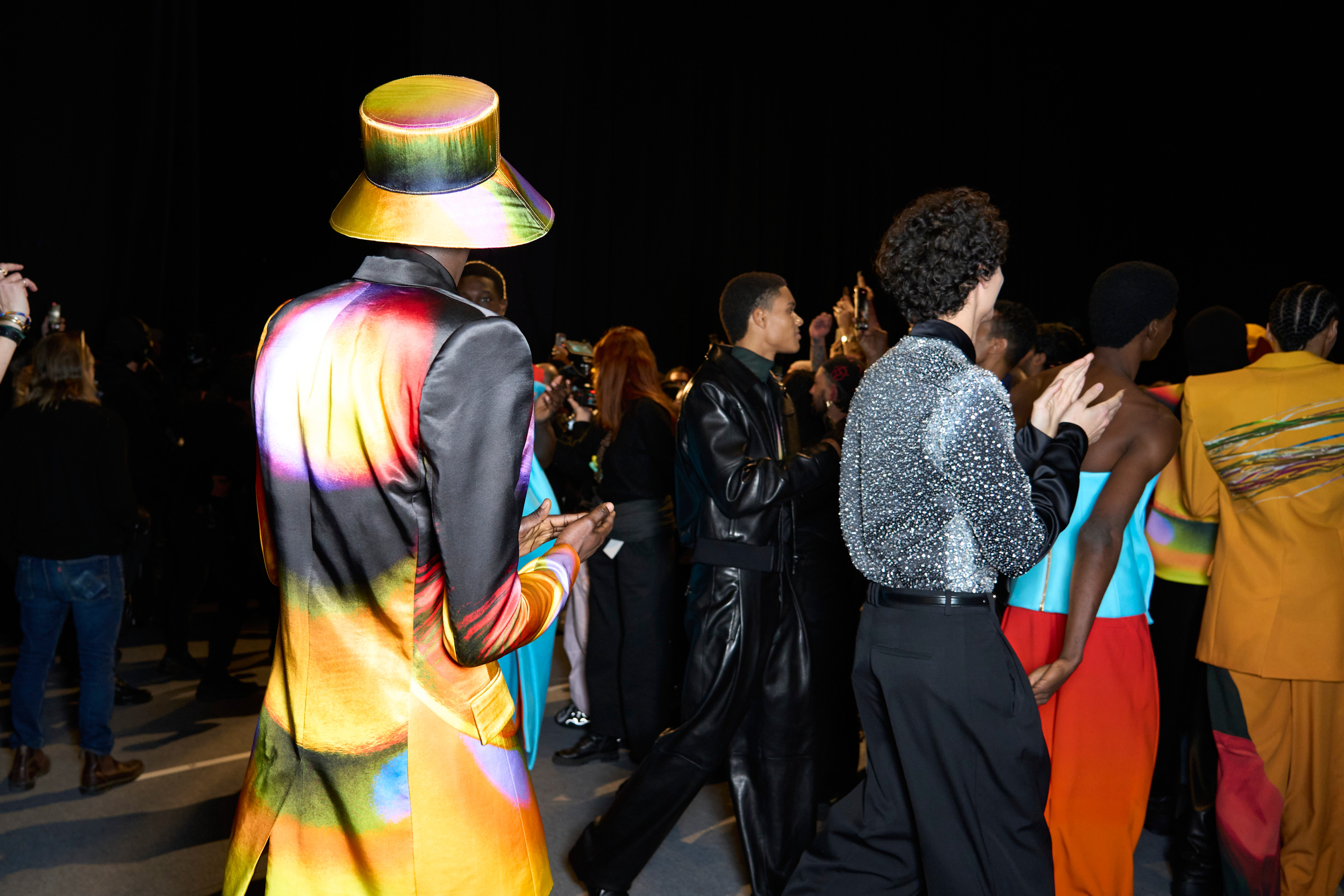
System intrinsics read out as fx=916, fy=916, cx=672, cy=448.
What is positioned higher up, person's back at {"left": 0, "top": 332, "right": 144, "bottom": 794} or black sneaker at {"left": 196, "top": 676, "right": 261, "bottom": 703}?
person's back at {"left": 0, "top": 332, "right": 144, "bottom": 794}

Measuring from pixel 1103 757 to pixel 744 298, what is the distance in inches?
56.9

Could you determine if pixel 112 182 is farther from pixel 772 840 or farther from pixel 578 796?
pixel 772 840

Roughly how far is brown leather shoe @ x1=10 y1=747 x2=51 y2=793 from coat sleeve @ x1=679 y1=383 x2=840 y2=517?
8.72ft

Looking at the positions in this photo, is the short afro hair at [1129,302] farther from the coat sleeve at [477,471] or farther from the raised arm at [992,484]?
the coat sleeve at [477,471]

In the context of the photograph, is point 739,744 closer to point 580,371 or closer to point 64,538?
point 580,371

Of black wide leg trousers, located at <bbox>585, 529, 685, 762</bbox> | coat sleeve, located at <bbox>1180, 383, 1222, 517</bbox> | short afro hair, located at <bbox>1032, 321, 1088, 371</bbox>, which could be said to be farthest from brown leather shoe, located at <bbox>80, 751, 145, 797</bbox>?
short afro hair, located at <bbox>1032, 321, 1088, 371</bbox>

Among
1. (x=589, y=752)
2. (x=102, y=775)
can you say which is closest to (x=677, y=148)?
(x=589, y=752)

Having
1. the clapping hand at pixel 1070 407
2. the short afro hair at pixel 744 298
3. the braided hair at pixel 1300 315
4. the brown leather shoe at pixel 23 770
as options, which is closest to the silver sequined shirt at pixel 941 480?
the clapping hand at pixel 1070 407

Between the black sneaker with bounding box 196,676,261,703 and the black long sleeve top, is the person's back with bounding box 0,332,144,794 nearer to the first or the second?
the black sneaker with bounding box 196,676,261,703

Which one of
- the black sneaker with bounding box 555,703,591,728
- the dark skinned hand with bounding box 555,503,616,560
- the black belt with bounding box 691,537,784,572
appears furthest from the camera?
the black sneaker with bounding box 555,703,591,728

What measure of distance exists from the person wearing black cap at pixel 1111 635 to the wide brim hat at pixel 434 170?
1.47 m

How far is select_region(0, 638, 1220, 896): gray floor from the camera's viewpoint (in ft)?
8.47

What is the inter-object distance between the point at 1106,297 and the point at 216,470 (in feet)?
12.9

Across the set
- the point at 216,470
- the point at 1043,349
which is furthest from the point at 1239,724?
the point at 216,470
